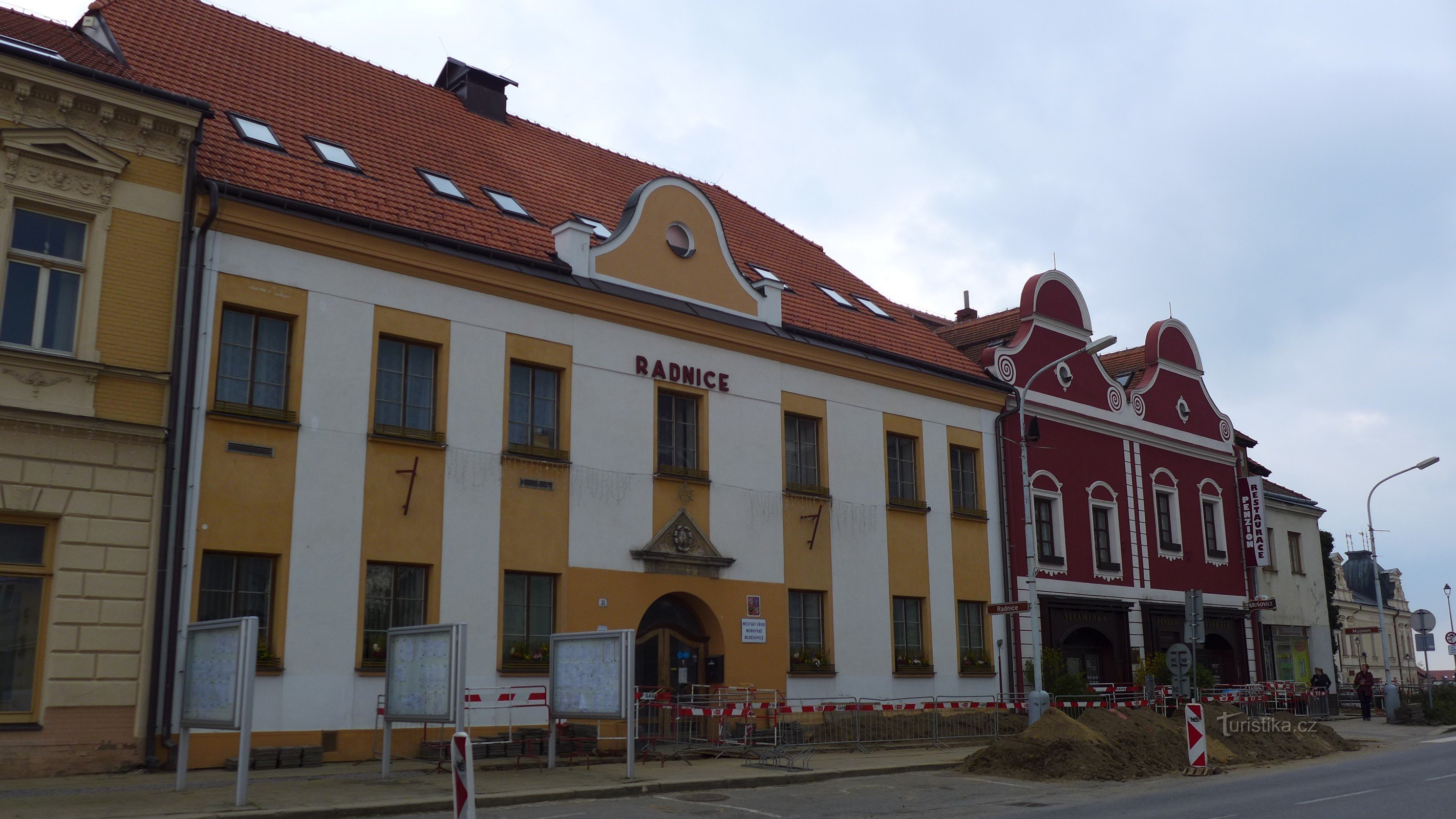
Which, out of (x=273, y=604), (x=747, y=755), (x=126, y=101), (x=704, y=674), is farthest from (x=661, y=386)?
(x=126, y=101)

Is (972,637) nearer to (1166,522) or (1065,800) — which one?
(1166,522)

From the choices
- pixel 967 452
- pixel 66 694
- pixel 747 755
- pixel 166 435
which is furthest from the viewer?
pixel 967 452

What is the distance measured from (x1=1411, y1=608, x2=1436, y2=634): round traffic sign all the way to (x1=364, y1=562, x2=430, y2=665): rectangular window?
90.6 ft

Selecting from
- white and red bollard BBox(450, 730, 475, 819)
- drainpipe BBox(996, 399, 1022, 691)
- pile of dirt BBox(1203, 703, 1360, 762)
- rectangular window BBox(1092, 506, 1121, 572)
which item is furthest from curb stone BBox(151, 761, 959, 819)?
rectangular window BBox(1092, 506, 1121, 572)

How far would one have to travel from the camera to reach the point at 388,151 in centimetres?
2230

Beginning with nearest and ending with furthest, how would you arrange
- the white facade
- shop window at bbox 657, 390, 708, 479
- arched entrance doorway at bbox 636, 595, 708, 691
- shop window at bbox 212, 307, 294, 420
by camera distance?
shop window at bbox 212, 307, 294, 420
the white facade
arched entrance doorway at bbox 636, 595, 708, 691
shop window at bbox 657, 390, 708, 479

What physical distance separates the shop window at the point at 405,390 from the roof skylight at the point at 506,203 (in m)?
4.11

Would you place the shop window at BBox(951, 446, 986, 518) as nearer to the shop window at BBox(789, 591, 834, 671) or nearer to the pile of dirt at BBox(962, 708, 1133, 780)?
the shop window at BBox(789, 591, 834, 671)

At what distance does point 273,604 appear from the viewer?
669 inches

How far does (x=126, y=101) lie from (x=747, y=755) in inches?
528

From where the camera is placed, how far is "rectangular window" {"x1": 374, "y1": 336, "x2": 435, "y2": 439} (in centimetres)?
1881

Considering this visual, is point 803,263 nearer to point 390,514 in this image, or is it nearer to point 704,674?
point 704,674

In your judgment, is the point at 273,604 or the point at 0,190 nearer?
the point at 0,190

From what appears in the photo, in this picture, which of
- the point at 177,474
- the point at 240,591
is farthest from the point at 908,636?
the point at 177,474
